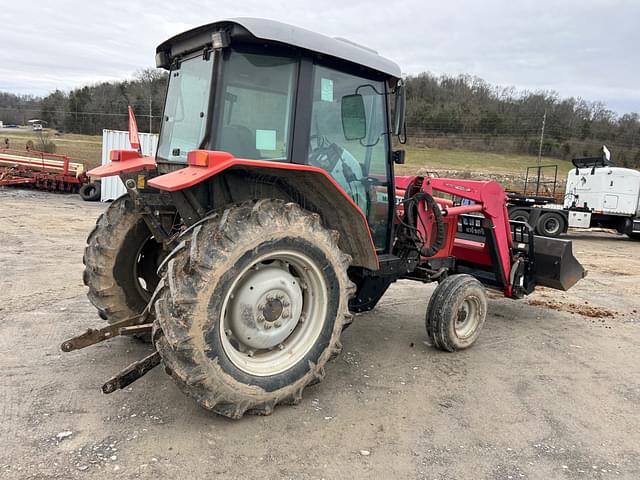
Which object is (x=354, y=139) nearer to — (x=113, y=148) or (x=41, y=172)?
(x=113, y=148)

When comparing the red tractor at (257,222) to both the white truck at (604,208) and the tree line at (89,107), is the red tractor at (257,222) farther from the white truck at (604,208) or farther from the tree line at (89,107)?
the tree line at (89,107)

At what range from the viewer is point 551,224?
1548cm

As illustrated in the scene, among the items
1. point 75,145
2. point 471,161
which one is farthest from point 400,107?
point 75,145

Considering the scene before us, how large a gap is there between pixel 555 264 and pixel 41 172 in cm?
1822

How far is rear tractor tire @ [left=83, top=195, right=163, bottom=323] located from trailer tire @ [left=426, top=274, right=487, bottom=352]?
2512 millimetres

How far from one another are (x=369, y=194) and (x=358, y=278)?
71cm

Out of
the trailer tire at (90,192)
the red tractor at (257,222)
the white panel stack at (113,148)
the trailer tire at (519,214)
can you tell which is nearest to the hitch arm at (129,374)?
the red tractor at (257,222)

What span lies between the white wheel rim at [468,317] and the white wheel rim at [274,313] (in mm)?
1824

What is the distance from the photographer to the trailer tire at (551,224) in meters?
15.3

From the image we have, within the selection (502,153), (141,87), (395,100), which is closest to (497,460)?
(395,100)

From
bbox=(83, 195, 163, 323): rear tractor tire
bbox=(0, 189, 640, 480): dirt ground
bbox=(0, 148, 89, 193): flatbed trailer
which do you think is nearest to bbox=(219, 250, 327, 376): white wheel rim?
bbox=(0, 189, 640, 480): dirt ground

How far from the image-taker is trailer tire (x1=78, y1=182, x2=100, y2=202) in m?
17.3

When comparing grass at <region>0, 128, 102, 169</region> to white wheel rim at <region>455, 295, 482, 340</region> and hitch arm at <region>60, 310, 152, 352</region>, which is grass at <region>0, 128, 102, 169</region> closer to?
hitch arm at <region>60, 310, 152, 352</region>

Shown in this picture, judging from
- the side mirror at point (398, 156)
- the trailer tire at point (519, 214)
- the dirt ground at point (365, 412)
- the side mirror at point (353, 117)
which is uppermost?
the side mirror at point (353, 117)
